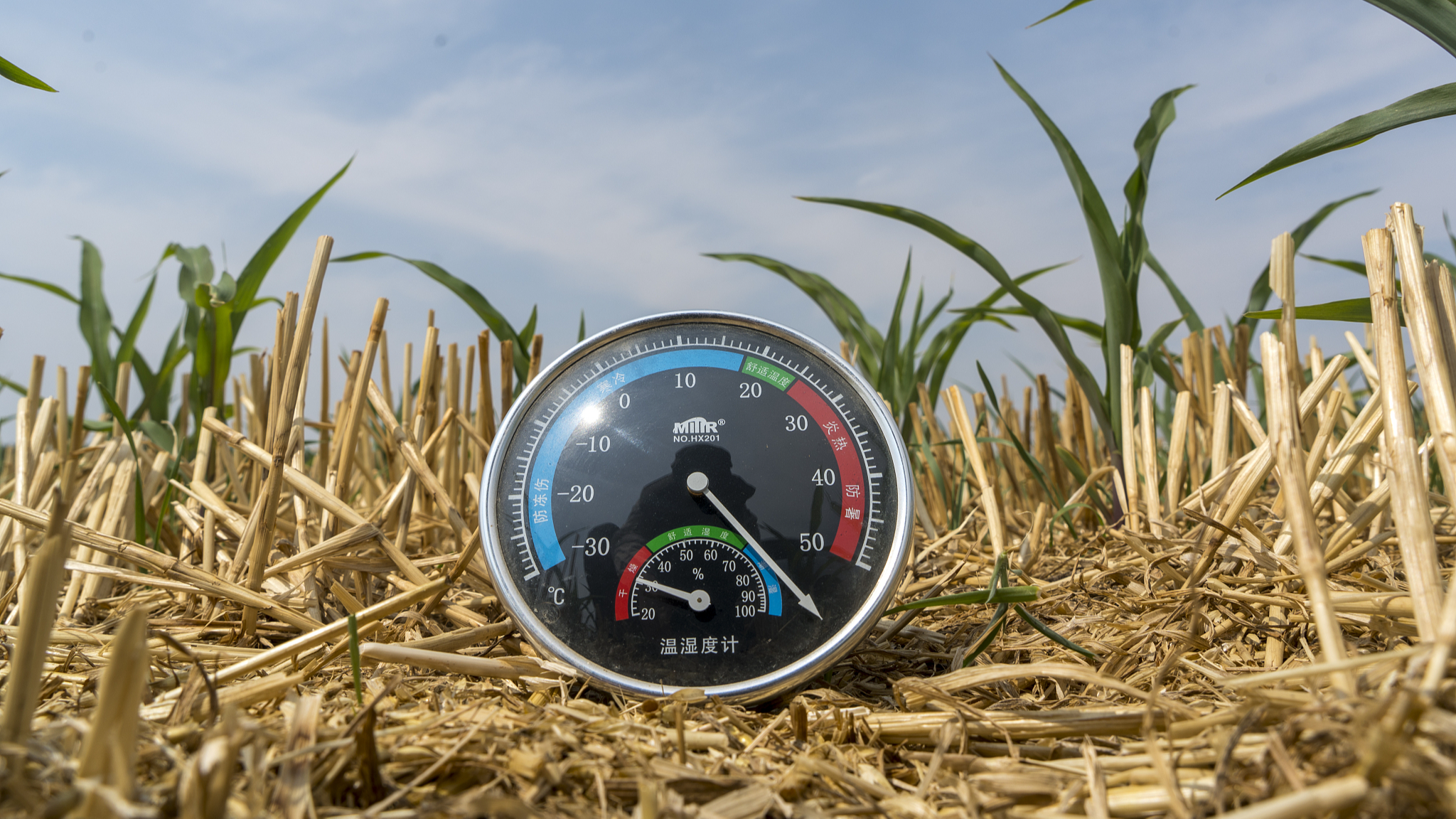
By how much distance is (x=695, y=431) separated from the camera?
4.30ft

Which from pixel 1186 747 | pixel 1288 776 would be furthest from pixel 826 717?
pixel 1288 776

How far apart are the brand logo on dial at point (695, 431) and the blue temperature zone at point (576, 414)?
0.33 feet

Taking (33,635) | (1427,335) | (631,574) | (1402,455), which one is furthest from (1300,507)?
(33,635)

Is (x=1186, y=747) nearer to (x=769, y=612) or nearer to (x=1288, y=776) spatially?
(x=1288, y=776)

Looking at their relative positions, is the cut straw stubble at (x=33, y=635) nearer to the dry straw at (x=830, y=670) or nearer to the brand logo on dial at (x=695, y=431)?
the dry straw at (x=830, y=670)

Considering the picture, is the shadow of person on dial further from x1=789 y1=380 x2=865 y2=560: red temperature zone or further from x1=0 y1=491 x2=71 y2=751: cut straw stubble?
x1=0 y1=491 x2=71 y2=751: cut straw stubble

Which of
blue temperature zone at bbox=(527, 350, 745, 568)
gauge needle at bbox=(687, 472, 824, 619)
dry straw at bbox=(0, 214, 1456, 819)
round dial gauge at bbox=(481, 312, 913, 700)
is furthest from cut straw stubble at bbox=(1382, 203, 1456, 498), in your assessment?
blue temperature zone at bbox=(527, 350, 745, 568)

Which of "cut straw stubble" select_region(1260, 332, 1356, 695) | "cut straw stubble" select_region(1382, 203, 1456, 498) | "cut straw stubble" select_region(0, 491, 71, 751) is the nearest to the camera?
"cut straw stubble" select_region(0, 491, 71, 751)

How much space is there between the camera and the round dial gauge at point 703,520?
1266 mm

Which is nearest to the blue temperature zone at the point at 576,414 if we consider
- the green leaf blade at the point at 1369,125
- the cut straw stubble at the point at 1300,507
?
the cut straw stubble at the point at 1300,507

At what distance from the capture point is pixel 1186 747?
0.93 metres

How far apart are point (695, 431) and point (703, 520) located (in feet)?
0.47

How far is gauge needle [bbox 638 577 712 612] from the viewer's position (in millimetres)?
1277

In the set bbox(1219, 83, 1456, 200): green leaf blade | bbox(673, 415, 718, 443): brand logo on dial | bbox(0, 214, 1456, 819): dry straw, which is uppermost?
bbox(1219, 83, 1456, 200): green leaf blade
